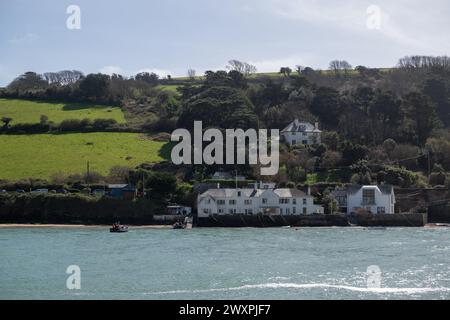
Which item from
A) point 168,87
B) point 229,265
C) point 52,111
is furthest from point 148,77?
point 229,265

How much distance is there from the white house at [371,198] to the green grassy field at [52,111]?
40.1 m

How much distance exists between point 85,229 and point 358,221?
85.6ft

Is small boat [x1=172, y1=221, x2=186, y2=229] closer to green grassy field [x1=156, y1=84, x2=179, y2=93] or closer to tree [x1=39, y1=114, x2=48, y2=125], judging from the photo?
tree [x1=39, y1=114, x2=48, y2=125]

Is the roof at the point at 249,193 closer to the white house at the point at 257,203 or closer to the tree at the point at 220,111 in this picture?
the white house at the point at 257,203

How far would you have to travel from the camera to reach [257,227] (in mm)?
66812

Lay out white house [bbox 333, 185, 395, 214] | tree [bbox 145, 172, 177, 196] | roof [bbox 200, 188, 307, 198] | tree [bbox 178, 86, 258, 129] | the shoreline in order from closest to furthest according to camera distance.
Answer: the shoreline < roof [bbox 200, 188, 307, 198] < white house [bbox 333, 185, 395, 214] < tree [bbox 145, 172, 177, 196] < tree [bbox 178, 86, 258, 129]

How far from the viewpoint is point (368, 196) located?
71.2 meters

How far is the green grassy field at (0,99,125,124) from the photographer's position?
98500 millimetres

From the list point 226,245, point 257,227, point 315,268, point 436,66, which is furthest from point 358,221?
point 436,66

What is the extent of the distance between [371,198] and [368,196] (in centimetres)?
36

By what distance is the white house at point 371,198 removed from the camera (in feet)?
233
